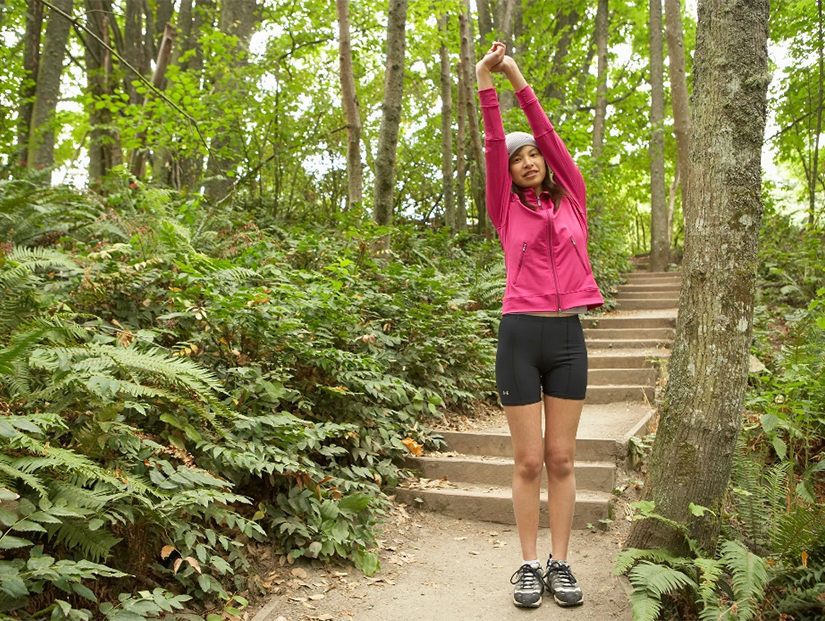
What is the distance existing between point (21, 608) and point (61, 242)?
15.4 ft

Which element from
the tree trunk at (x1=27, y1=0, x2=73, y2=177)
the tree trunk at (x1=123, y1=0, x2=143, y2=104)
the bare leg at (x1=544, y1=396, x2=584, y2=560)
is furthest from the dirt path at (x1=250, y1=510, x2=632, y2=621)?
the tree trunk at (x1=123, y1=0, x2=143, y2=104)

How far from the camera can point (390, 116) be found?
28.0ft

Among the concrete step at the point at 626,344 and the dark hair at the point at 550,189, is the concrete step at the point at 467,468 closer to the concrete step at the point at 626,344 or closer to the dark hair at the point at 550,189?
the dark hair at the point at 550,189

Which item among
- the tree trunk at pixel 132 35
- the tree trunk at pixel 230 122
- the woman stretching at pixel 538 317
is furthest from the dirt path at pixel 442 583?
the tree trunk at pixel 132 35

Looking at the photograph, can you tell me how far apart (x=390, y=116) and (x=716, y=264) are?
6030mm

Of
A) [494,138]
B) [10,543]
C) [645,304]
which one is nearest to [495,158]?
[494,138]

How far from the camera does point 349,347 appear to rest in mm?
5887

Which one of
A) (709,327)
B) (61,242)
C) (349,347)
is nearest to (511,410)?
(709,327)

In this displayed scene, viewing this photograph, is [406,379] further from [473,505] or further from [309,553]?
[309,553]

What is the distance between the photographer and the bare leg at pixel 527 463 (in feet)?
10.9

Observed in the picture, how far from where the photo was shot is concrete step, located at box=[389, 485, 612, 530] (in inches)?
182

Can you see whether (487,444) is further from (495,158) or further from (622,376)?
(495,158)

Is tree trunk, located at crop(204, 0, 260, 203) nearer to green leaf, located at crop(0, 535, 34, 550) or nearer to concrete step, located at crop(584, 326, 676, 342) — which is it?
concrete step, located at crop(584, 326, 676, 342)

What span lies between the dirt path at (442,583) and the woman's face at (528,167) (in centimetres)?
225
